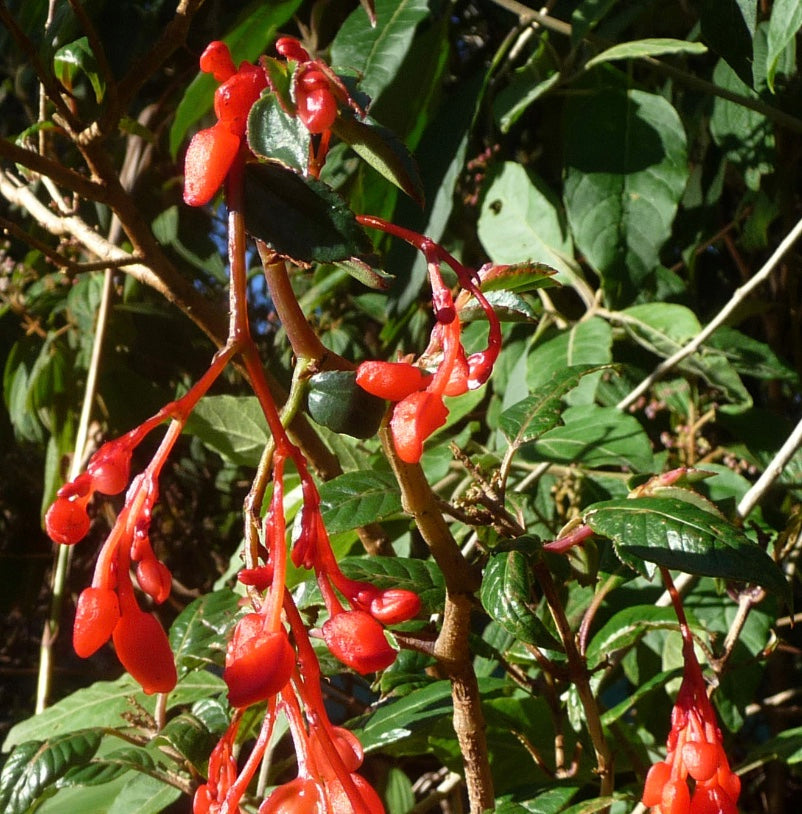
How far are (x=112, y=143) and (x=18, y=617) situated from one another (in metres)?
0.90

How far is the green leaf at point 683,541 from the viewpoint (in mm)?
342

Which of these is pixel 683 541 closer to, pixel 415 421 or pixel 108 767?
pixel 415 421

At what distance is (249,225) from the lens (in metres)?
0.28

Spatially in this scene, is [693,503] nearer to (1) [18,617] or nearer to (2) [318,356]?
(2) [318,356]

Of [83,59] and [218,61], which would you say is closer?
[218,61]

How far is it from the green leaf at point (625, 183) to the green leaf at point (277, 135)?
572 millimetres

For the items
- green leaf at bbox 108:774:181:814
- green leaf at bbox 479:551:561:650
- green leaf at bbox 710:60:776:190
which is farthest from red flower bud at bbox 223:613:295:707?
green leaf at bbox 710:60:776:190

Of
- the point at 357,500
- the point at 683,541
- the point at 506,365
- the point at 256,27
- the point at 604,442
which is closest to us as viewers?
the point at 683,541

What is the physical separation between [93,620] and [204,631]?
0.97ft

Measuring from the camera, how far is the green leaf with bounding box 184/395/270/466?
76 centimetres

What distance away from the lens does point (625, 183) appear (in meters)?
0.83

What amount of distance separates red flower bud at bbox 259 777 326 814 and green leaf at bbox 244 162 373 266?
0.16m

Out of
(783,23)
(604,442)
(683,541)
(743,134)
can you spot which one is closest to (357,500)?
(683,541)

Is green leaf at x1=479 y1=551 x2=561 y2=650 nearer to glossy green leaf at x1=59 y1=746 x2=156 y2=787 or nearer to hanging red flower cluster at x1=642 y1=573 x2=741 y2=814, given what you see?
hanging red flower cluster at x1=642 y1=573 x2=741 y2=814
